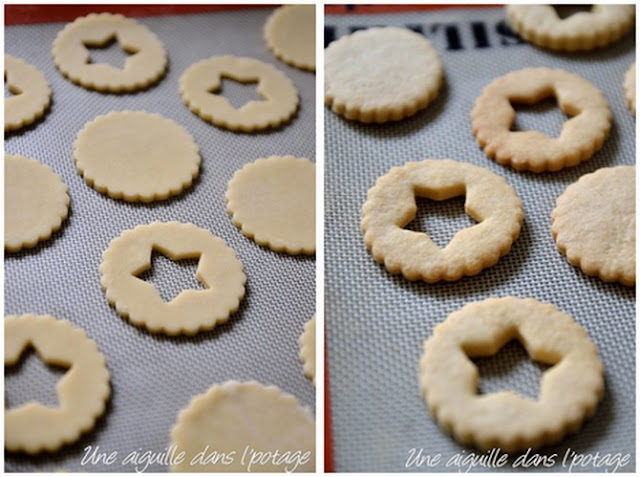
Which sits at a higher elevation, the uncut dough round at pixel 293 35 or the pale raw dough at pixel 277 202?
the uncut dough round at pixel 293 35

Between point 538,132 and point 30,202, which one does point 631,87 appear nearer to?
point 538,132

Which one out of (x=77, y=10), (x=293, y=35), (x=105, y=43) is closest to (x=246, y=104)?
(x=293, y=35)

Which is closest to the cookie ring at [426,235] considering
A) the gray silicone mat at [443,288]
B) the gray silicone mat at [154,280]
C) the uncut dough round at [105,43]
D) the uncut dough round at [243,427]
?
the gray silicone mat at [443,288]

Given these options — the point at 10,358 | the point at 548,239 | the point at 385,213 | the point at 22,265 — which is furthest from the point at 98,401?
the point at 548,239

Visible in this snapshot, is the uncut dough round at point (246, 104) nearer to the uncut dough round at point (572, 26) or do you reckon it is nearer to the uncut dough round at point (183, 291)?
the uncut dough round at point (183, 291)

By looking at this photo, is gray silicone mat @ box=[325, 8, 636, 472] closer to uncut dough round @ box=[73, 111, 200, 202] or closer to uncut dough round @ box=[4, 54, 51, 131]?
uncut dough round @ box=[73, 111, 200, 202]

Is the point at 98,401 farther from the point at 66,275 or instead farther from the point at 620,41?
the point at 620,41
